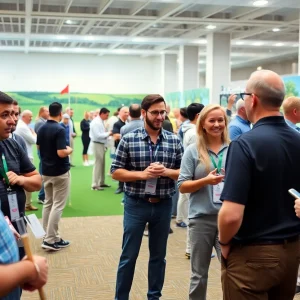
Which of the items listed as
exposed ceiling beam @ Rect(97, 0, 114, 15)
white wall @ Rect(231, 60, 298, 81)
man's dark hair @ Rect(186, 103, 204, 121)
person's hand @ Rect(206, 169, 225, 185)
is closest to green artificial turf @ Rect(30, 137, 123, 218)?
man's dark hair @ Rect(186, 103, 204, 121)

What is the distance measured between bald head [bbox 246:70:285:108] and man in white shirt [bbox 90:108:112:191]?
6.13 metres

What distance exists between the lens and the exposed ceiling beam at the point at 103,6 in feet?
31.8

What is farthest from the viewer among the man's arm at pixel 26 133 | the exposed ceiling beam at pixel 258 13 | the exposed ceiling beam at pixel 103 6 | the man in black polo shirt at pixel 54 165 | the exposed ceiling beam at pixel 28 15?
the exposed ceiling beam at pixel 258 13

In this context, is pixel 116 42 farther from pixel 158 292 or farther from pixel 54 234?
pixel 158 292

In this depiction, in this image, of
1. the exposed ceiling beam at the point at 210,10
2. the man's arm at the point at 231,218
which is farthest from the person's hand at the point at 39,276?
the exposed ceiling beam at the point at 210,10

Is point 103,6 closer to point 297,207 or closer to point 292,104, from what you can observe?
point 292,104

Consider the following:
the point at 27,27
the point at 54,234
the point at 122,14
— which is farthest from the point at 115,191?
the point at 27,27

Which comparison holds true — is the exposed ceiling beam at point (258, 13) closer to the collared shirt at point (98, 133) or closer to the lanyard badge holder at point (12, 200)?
the collared shirt at point (98, 133)

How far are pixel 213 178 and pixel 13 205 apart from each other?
1.15 m

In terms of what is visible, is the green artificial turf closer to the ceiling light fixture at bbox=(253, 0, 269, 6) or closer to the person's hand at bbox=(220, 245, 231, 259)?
the person's hand at bbox=(220, 245, 231, 259)

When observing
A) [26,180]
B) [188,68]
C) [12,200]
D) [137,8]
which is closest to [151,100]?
[26,180]

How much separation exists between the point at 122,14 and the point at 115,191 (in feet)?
18.2

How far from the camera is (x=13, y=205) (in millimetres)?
2180

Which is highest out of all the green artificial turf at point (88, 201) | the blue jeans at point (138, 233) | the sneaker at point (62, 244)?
the blue jeans at point (138, 233)
